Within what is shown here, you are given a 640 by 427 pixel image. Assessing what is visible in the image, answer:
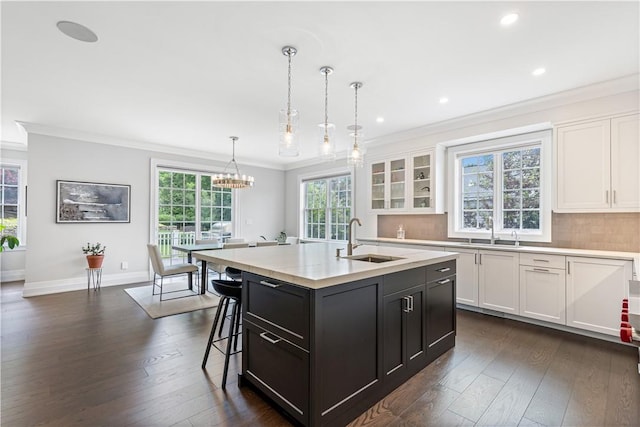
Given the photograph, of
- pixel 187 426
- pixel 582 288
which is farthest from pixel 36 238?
pixel 582 288

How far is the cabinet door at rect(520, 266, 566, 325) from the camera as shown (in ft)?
10.8

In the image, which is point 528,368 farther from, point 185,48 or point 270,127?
point 270,127

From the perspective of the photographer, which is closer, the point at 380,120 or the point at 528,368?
the point at 528,368

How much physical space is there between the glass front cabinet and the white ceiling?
2.53ft

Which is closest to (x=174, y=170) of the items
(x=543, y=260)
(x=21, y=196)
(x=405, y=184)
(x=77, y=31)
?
(x=21, y=196)

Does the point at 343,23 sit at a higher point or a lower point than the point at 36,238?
higher

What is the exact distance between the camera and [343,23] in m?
2.21

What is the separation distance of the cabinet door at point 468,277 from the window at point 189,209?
5.01 meters

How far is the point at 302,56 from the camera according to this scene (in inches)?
104

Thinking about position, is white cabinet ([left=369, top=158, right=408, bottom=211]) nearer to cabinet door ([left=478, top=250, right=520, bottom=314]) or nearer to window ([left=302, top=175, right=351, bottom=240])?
window ([left=302, top=175, right=351, bottom=240])

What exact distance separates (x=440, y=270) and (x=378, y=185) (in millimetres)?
2919

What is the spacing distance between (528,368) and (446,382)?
0.80 meters

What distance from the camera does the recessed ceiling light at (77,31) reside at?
2238mm

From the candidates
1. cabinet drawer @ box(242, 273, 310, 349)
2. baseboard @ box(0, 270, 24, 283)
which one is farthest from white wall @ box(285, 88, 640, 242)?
baseboard @ box(0, 270, 24, 283)
